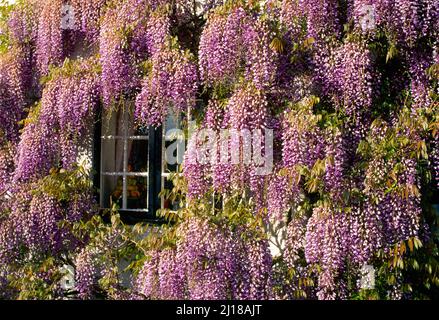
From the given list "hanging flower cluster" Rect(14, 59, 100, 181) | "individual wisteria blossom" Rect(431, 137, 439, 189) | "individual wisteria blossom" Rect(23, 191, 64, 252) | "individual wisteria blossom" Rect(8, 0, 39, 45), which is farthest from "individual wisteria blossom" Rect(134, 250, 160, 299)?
"individual wisteria blossom" Rect(8, 0, 39, 45)

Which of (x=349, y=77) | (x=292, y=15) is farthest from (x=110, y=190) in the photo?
(x=349, y=77)

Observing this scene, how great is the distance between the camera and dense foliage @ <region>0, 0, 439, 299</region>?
5.03 metres

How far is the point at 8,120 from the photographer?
674 centimetres

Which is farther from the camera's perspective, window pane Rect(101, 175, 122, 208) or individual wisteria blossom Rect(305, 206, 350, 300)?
window pane Rect(101, 175, 122, 208)

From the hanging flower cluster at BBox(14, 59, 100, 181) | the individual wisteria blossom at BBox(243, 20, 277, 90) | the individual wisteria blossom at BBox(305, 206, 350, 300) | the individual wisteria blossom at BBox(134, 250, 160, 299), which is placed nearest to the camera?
the individual wisteria blossom at BBox(305, 206, 350, 300)

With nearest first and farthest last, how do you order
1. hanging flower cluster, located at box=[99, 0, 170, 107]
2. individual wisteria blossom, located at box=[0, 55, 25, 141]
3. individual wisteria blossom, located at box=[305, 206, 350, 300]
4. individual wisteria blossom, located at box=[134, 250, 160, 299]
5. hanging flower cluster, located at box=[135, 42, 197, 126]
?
individual wisteria blossom, located at box=[305, 206, 350, 300] < individual wisteria blossom, located at box=[134, 250, 160, 299] < hanging flower cluster, located at box=[135, 42, 197, 126] < hanging flower cluster, located at box=[99, 0, 170, 107] < individual wisteria blossom, located at box=[0, 55, 25, 141]

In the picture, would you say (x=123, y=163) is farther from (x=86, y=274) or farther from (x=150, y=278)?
(x=150, y=278)

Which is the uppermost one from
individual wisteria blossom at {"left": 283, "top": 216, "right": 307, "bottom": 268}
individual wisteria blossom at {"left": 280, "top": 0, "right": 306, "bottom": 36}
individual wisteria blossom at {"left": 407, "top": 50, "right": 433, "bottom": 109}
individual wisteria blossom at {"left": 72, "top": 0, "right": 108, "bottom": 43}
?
individual wisteria blossom at {"left": 72, "top": 0, "right": 108, "bottom": 43}

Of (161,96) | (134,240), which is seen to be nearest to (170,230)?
(134,240)

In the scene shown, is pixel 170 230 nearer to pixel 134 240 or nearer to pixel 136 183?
pixel 134 240

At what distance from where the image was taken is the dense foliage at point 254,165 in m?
5.03

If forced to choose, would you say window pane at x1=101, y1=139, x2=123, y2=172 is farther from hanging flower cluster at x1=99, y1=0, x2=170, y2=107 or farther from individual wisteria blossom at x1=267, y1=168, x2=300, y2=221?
individual wisteria blossom at x1=267, y1=168, x2=300, y2=221

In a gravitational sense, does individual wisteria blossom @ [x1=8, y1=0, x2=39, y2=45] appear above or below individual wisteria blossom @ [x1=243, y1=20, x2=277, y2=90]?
above

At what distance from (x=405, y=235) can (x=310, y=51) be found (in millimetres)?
1491
